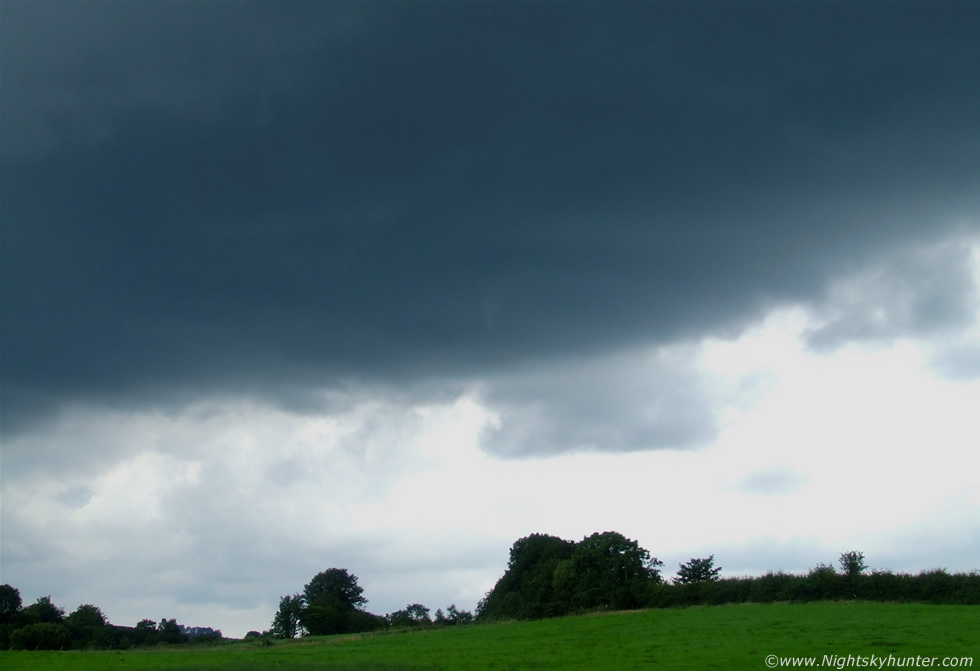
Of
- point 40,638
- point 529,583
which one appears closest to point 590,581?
point 529,583

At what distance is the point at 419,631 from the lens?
8769cm

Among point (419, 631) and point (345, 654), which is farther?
point (419, 631)

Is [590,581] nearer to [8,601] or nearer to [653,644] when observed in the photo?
[653,644]

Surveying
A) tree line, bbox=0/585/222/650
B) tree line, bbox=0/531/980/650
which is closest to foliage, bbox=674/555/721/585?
tree line, bbox=0/531/980/650

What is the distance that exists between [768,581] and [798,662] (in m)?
45.0

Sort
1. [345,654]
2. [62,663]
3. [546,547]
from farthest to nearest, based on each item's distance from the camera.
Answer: [546,547]
[345,654]
[62,663]

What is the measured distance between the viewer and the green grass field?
149 feet

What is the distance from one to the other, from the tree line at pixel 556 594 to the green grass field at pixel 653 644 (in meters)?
5.19

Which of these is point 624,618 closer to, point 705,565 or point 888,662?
point 888,662

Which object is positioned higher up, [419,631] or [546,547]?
[546,547]

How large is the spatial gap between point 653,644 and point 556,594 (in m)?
69.5

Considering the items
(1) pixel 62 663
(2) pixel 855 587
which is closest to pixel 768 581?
(2) pixel 855 587

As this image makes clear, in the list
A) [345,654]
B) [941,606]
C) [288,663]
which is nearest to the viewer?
[288,663]

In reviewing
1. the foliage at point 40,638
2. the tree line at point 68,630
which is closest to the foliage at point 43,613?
the tree line at point 68,630
